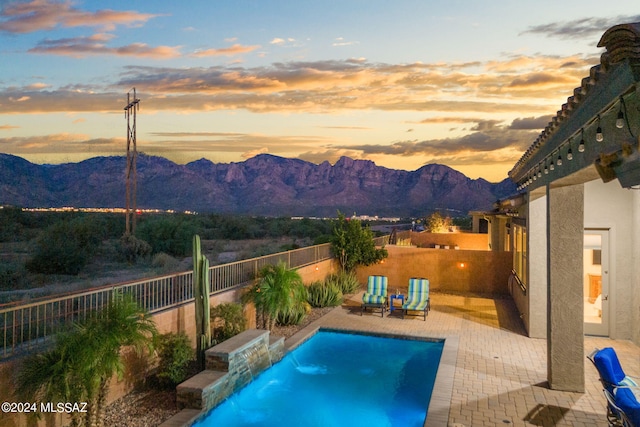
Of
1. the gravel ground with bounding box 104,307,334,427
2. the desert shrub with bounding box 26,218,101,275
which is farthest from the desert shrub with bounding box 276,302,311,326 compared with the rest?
the desert shrub with bounding box 26,218,101,275

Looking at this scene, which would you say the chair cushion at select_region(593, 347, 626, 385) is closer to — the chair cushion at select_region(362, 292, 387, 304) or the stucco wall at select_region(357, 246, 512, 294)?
the chair cushion at select_region(362, 292, 387, 304)

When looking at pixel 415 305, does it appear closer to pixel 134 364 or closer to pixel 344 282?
pixel 344 282

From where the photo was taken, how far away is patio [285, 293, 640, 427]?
261 inches

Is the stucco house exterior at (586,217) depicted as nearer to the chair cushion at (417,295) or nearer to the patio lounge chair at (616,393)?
the patio lounge chair at (616,393)

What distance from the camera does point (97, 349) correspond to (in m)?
5.68

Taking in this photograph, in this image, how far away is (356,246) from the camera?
1762 cm

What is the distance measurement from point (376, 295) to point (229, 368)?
690 cm

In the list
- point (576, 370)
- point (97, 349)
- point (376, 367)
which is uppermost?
point (97, 349)

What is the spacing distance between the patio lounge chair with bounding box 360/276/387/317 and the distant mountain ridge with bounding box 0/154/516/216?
61.2 meters

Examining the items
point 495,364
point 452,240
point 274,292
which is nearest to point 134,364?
point 274,292

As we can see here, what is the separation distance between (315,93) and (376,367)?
17.1m

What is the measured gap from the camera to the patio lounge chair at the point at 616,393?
5086 mm

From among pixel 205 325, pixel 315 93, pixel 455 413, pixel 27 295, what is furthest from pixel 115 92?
pixel 455 413

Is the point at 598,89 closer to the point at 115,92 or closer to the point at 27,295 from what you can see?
the point at 27,295
